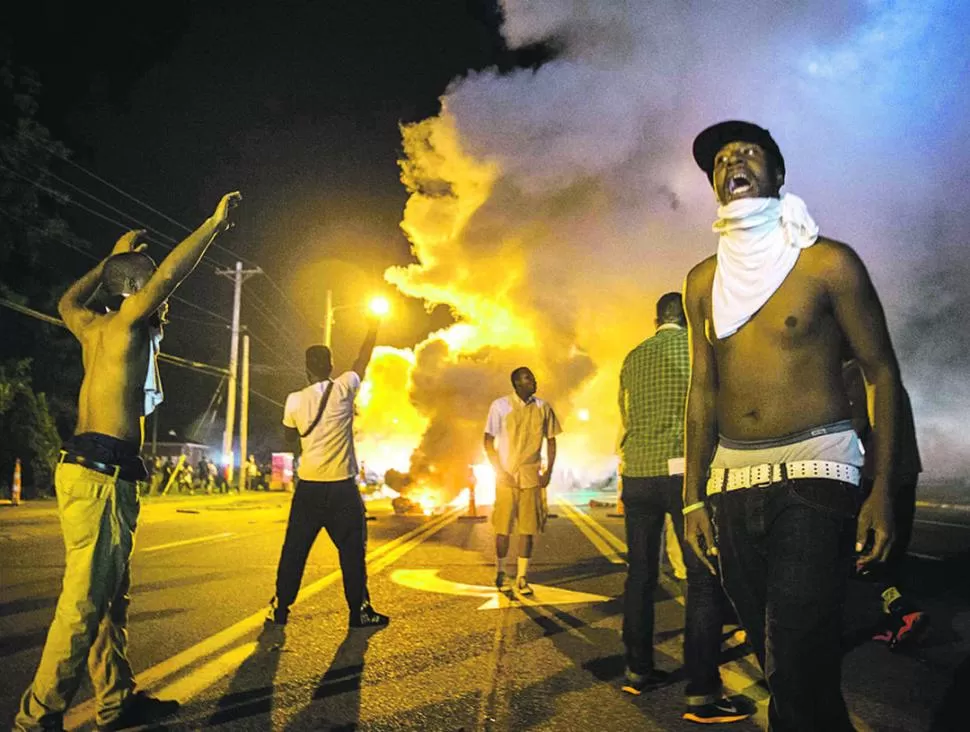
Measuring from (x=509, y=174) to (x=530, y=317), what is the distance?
381 cm

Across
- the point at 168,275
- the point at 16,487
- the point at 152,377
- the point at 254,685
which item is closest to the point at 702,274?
the point at 168,275

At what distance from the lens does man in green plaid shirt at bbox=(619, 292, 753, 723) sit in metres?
4.34

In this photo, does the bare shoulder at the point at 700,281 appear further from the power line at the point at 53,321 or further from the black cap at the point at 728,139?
the power line at the point at 53,321

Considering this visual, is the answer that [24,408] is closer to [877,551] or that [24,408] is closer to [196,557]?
[196,557]

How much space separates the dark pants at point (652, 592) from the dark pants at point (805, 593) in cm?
145

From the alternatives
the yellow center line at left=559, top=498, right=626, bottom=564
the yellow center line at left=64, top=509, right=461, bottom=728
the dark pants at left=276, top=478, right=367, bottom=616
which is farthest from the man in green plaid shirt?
the yellow center line at left=559, top=498, right=626, bottom=564

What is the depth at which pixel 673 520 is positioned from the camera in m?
4.69

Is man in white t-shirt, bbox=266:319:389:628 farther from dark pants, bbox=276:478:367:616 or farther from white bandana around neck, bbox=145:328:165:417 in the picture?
white bandana around neck, bbox=145:328:165:417

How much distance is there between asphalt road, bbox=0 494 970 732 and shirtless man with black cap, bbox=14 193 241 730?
40 centimetres

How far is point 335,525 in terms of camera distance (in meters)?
5.61

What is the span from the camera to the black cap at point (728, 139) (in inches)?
109

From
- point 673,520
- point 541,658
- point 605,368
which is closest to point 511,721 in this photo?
point 541,658

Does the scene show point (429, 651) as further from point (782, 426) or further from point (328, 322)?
point (328, 322)

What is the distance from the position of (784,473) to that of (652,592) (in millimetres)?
2227
